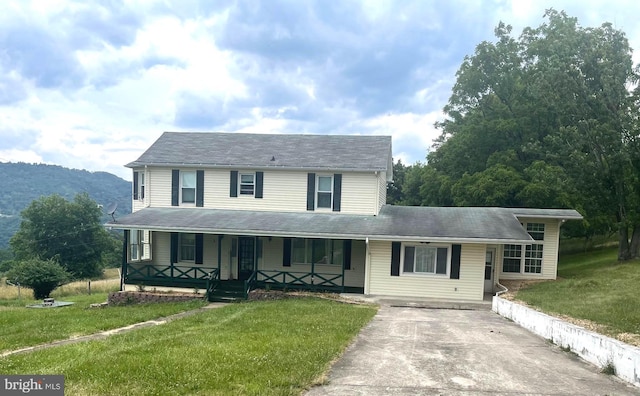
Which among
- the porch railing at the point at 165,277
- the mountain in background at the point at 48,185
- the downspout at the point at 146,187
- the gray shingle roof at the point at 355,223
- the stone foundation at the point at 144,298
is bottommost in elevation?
the mountain in background at the point at 48,185

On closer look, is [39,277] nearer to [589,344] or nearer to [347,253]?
[347,253]

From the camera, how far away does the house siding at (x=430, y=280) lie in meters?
16.2

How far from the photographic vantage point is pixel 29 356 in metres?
7.42

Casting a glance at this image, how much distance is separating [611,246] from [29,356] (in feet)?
115

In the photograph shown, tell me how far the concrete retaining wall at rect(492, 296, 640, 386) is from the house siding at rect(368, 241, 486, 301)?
16.3 ft

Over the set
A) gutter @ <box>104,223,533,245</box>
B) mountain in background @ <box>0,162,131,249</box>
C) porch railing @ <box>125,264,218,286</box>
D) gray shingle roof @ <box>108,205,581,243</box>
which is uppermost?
gray shingle roof @ <box>108,205,581,243</box>

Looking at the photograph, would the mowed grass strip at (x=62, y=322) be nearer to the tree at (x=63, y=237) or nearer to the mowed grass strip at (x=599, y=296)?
the mowed grass strip at (x=599, y=296)

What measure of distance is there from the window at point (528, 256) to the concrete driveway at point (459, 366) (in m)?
10.9

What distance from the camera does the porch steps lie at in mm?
17141

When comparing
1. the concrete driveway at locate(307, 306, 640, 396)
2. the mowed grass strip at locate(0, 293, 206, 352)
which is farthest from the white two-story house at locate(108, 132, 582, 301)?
the concrete driveway at locate(307, 306, 640, 396)

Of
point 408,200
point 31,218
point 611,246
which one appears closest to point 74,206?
point 31,218

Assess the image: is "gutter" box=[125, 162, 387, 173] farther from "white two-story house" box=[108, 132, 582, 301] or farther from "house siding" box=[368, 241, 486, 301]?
"house siding" box=[368, 241, 486, 301]

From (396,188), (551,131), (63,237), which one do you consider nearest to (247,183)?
(551,131)

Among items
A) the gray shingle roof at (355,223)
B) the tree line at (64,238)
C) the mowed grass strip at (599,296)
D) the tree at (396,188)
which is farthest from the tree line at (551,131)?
the tree line at (64,238)
